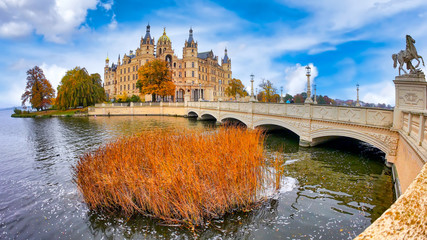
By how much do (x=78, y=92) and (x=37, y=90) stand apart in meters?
14.3

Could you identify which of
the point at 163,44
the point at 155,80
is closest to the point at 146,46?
the point at 163,44

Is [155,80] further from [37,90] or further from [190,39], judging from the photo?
[190,39]

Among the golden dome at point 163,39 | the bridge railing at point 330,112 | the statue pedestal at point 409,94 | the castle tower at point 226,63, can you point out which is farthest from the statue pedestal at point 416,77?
the castle tower at point 226,63

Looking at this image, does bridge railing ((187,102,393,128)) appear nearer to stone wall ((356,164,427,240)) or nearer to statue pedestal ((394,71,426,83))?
statue pedestal ((394,71,426,83))

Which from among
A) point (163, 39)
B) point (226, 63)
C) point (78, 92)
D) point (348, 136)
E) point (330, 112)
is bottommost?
point (348, 136)

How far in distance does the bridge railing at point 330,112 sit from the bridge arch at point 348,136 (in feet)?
1.89

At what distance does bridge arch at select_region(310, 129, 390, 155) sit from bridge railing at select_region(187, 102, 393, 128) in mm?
577

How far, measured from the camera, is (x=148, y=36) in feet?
267

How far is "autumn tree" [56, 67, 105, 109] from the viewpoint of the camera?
→ 47469mm

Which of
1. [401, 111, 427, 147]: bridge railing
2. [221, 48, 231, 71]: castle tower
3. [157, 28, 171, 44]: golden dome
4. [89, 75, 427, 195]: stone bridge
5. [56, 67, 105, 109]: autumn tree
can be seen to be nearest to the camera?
[401, 111, 427, 147]: bridge railing

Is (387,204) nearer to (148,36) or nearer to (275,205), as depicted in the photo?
(275,205)

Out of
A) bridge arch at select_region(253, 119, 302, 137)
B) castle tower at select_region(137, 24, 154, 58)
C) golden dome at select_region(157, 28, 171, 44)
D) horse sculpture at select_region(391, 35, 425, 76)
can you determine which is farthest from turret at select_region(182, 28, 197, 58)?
horse sculpture at select_region(391, 35, 425, 76)

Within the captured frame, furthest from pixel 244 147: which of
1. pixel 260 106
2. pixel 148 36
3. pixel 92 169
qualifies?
pixel 148 36

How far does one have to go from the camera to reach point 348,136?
37.1 feet
